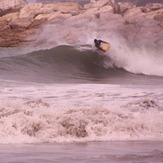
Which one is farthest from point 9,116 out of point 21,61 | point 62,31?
point 62,31

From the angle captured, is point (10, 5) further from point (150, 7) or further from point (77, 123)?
point (77, 123)

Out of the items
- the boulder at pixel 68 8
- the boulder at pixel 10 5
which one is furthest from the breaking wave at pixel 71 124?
the boulder at pixel 10 5

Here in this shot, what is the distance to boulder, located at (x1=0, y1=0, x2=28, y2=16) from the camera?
11031 centimetres

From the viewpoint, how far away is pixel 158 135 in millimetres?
9766

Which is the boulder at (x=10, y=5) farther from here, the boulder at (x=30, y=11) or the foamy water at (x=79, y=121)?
the foamy water at (x=79, y=121)

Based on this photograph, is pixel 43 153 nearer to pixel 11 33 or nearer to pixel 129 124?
pixel 129 124

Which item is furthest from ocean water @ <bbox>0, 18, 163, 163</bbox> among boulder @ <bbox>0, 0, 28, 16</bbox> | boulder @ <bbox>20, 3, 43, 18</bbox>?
boulder @ <bbox>0, 0, 28, 16</bbox>

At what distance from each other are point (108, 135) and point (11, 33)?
90.9 m

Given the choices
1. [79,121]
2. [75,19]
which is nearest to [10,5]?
[75,19]

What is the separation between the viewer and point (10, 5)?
367 ft

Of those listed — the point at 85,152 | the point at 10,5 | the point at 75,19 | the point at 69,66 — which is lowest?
the point at 85,152

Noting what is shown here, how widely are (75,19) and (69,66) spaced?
71.3m

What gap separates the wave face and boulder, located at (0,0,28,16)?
8394 centimetres

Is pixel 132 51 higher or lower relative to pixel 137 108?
higher
